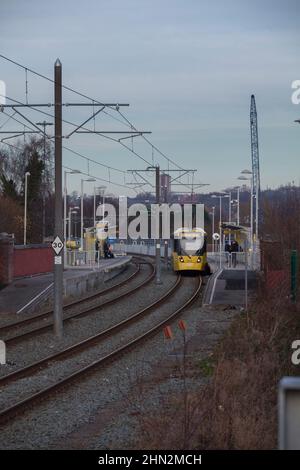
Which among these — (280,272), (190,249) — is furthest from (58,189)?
(190,249)

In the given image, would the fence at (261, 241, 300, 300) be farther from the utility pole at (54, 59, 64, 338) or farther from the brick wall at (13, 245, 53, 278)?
the brick wall at (13, 245, 53, 278)

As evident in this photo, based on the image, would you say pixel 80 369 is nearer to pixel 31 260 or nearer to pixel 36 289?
pixel 36 289

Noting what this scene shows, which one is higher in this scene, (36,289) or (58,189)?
(58,189)

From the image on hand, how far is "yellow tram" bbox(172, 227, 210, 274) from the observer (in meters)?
48.7

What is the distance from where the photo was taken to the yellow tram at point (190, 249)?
160ft

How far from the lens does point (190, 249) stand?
48.7 m

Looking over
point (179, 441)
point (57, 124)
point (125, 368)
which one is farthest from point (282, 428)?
point (57, 124)

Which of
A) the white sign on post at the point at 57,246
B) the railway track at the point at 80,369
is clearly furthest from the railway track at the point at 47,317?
the white sign on post at the point at 57,246

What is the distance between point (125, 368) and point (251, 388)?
6.77 m

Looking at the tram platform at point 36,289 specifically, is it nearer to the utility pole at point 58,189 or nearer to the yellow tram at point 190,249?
the yellow tram at point 190,249

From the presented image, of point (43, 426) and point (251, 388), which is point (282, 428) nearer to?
point (251, 388)

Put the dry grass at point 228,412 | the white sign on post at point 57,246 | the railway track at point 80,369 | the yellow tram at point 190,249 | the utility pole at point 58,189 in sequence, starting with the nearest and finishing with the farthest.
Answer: the dry grass at point 228,412
the railway track at point 80,369
the white sign on post at point 57,246
the utility pole at point 58,189
the yellow tram at point 190,249

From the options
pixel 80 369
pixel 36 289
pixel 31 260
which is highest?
pixel 31 260

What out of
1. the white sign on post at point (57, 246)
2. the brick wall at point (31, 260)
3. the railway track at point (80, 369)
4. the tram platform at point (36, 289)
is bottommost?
the railway track at point (80, 369)
